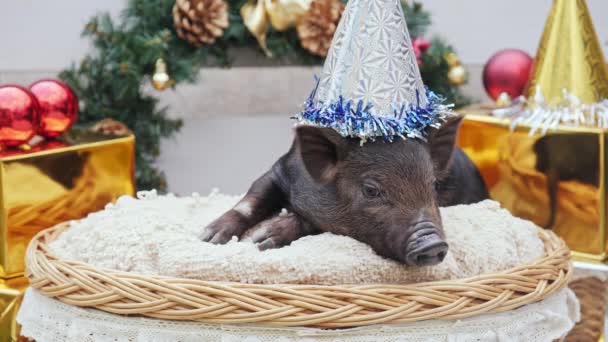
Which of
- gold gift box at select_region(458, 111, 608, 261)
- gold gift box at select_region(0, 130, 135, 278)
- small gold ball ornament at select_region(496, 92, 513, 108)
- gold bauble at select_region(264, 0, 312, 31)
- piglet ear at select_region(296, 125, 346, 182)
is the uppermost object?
gold bauble at select_region(264, 0, 312, 31)

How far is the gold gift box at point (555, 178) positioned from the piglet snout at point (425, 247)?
0.66 m

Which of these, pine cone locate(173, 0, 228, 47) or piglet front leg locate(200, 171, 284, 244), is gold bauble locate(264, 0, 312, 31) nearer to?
pine cone locate(173, 0, 228, 47)

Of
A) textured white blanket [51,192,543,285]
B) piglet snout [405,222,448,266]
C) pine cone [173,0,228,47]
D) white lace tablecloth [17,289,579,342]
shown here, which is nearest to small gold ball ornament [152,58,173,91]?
pine cone [173,0,228,47]

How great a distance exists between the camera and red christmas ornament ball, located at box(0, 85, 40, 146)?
1.55 m

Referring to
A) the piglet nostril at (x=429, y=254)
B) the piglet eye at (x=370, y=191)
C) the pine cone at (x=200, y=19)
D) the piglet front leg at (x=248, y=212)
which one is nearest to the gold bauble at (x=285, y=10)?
the pine cone at (x=200, y=19)

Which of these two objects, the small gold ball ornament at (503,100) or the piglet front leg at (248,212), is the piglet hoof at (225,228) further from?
the small gold ball ornament at (503,100)

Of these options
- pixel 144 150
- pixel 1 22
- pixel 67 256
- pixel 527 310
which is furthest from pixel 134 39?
pixel 527 310

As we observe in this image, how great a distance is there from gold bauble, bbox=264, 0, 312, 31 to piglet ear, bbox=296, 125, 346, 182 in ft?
3.27

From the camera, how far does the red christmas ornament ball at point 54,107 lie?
166 cm

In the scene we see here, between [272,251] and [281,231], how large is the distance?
90mm

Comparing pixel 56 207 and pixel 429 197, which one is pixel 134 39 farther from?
pixel 429 197

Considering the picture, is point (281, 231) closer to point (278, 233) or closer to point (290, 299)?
point (278, 233)

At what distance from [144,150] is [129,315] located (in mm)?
1176

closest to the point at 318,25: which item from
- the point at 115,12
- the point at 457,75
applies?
the point at 457,75
